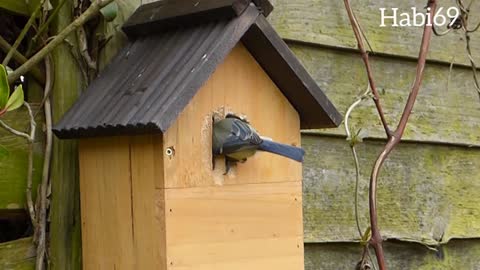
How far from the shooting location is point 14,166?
1.05 metres

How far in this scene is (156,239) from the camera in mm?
918

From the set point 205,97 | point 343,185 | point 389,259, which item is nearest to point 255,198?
point 205,97

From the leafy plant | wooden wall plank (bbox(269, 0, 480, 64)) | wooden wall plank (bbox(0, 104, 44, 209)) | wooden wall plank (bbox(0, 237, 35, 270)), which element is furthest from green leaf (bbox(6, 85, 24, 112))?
wooden wall plank (bbox(269, 0, 480, 64))

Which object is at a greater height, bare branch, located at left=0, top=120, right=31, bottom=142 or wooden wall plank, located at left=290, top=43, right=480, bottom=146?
wooden wall plank, located at left=290, top=43, right=480, bottom=146

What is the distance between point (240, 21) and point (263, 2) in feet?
0.19

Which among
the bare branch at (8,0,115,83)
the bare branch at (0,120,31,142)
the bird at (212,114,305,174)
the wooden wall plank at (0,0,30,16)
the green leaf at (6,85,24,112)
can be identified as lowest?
the bird at (212,114,305,174)

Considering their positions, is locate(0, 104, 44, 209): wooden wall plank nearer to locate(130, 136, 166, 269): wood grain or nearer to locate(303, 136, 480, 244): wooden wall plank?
locate(130, 136, 166, 269): wood grain

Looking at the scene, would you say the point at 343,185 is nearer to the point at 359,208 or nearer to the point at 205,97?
the point at 359,208

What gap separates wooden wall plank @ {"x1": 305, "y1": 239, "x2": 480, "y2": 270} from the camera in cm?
142

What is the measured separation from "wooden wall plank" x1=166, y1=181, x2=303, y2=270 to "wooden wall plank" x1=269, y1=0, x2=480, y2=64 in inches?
15.8

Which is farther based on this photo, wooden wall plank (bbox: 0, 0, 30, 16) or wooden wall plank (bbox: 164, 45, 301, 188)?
wooden wall plank (bbox: 0, 0, 30, 16)

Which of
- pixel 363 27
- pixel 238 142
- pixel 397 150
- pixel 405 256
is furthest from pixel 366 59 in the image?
pixel 238 142

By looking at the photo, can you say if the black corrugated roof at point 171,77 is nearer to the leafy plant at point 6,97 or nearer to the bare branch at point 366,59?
the leafy plant at point 6,97

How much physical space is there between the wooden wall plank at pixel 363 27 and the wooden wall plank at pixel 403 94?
0.02 m
